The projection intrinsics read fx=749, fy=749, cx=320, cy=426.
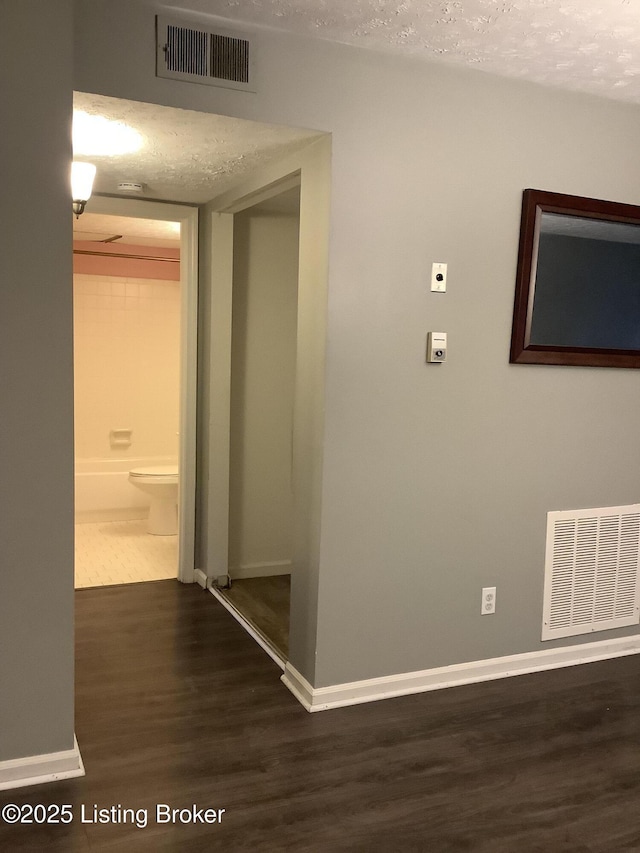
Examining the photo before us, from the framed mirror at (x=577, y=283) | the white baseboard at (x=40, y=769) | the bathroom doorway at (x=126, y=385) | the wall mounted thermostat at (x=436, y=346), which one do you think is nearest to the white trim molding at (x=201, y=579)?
the bathroom doorway at (x=126, y=385)

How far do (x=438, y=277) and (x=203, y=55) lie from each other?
1100mm

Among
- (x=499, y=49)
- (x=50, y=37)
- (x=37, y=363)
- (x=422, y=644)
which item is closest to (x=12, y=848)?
(x=37, y=363)

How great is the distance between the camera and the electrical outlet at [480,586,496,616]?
3.03 meters

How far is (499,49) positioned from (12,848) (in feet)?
9.28

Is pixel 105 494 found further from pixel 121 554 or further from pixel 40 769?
pixel 40 769

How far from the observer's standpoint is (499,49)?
8.32 ft

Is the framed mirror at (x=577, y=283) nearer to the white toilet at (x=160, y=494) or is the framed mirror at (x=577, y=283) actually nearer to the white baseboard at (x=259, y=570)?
the white baseboard at (x=259, y=570)

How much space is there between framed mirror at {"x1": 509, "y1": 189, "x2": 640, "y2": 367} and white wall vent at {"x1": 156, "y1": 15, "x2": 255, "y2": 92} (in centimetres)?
118

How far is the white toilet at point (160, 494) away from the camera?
502 cm

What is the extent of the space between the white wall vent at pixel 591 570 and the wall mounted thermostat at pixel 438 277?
1.07 m

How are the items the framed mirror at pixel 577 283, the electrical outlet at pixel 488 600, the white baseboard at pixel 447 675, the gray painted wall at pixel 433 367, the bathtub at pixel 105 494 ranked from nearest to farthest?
the gray painted wall at pixel 433 367
the white baseboard at pixel 447 675
the framed mirror at pixel 577 283
the electrical outlet at pixel 488 600
the bathtub at pixel 105 494

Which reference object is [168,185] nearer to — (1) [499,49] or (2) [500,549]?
(1) [499,49]

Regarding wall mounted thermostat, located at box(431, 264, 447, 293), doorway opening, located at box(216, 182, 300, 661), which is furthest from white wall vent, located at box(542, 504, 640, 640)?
doorway opening, located at box(216, 182, 300, 661)

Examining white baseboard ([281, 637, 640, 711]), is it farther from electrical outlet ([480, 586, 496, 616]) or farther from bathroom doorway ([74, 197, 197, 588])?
bathroom doorway ([74, 197, 197, 588])
